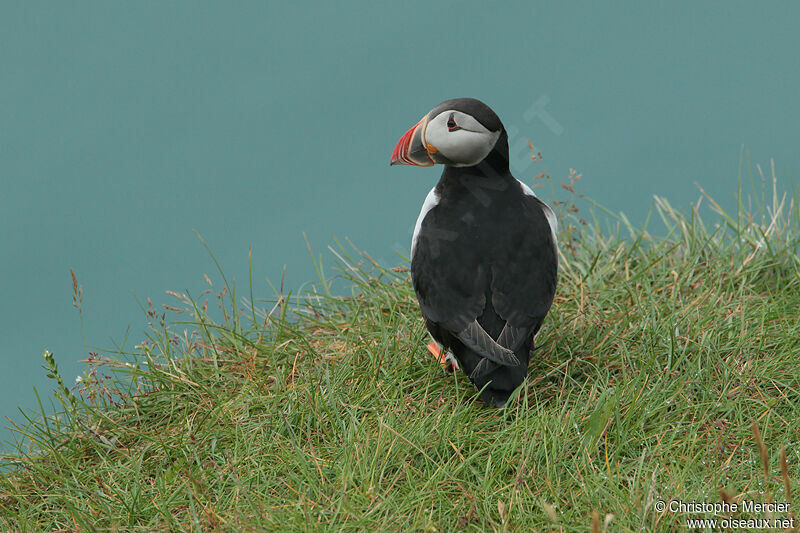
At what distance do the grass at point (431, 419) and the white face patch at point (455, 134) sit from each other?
1185 millimetres

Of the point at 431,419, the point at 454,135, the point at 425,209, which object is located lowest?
the point at 431,419

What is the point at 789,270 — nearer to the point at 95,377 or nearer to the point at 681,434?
the point at 681,434

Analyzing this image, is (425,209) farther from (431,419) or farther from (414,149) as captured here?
(431,419)

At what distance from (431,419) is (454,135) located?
55.0 inches

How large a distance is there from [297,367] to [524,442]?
1597 millimetres

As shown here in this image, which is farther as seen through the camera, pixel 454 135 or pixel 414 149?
pixel 414 149

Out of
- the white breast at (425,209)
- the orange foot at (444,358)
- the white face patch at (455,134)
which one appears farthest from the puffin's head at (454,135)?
the orange foot at (444,358)

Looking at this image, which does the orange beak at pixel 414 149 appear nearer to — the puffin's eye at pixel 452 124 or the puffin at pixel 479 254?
the puffin at pixel 479 254

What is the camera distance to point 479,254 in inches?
170

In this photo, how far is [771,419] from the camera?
14.1 feet

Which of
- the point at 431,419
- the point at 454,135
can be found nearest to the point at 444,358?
the point at 431,419

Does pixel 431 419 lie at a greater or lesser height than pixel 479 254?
lesser

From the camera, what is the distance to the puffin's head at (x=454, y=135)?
14.2 ft

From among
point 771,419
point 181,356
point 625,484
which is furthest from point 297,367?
point 771,419
